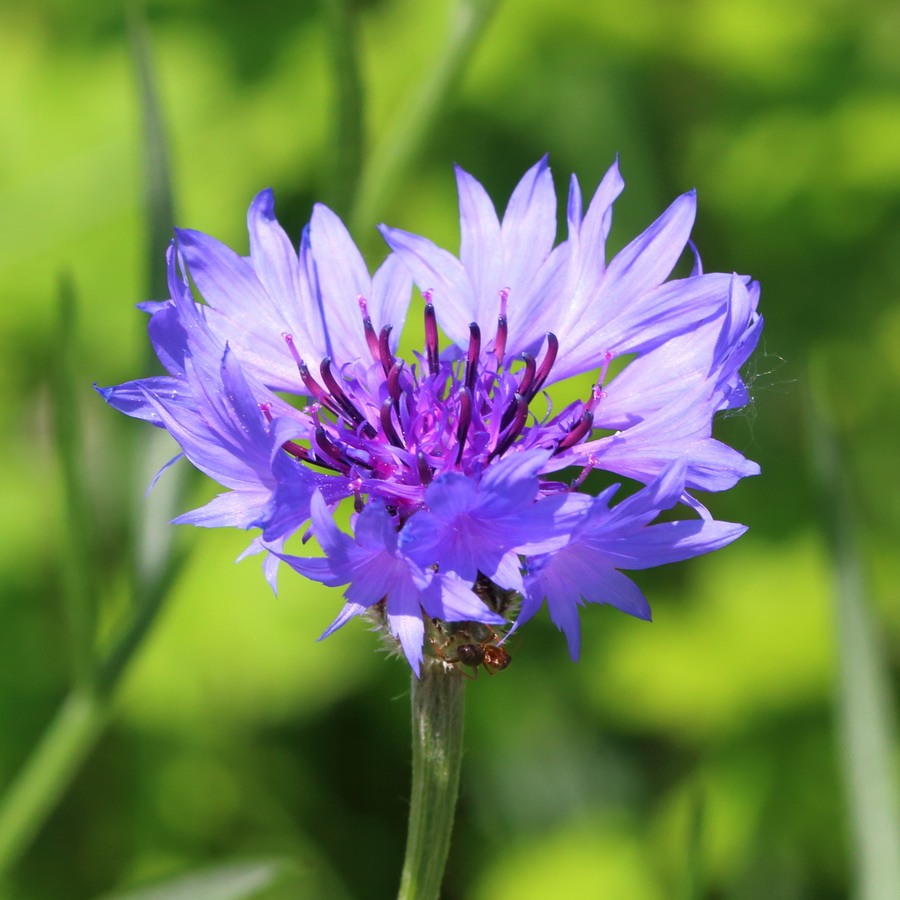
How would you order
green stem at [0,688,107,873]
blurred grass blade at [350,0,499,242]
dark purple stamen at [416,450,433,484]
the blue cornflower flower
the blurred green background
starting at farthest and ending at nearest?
the blurred green background → blurred grass blade at [350,0,499,242] → green stem at [0,688,107,873] → dark purple stamen at [416,450,433,484] → the blue cornflower flower

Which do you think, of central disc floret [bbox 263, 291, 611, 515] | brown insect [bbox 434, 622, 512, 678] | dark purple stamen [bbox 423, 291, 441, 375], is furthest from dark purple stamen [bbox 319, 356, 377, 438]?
brown insect [bbox 434, 622, 512, 678]

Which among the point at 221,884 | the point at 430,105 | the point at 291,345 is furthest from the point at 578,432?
the point at 430,105

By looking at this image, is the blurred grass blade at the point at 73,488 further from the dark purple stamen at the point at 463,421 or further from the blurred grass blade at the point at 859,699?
the blurred grass blade at the point at 859,699

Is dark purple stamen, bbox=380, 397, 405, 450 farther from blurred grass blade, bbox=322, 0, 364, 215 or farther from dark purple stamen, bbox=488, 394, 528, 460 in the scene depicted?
blurred grass blade, bbox=322, 0, 364, 215

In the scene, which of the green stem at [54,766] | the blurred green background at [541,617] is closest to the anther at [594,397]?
the green stem at [54,766]

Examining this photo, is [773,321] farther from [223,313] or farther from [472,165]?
[223,313]

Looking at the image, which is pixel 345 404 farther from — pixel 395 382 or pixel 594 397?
pixel 594 397

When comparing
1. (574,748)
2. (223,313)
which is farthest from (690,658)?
(223,313)
